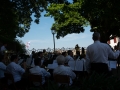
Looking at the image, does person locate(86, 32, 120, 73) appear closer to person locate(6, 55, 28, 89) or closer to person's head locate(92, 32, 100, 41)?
person's head locate(92, 32, 100, 41)

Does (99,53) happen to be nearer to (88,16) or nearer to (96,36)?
(96,36)

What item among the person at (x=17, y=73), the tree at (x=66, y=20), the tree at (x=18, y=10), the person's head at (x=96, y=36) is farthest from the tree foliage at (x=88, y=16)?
the person's head at (x=96, y=36)

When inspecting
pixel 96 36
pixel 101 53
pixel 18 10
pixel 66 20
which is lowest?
pixel 101 53

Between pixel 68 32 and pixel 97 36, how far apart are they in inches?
1007

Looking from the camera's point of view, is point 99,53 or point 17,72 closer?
point 99,53

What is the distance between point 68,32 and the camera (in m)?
31.3

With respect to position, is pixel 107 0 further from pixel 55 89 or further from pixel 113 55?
pixel 55 89

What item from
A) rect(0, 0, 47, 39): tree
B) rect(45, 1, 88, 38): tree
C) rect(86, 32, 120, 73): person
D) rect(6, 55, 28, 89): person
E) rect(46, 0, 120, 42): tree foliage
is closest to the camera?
rect(86, 32, 120, 73): person

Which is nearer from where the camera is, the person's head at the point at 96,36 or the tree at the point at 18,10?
the person's head at the point at 96,36

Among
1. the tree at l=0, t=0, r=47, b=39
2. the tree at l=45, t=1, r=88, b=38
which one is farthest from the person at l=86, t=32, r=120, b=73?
the tree at l=45, t=1, r=88, b=38

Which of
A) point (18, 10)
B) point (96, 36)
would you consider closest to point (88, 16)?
point (18, 10)

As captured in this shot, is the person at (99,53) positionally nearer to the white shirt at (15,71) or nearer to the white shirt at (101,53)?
the white shirt at (101,53)

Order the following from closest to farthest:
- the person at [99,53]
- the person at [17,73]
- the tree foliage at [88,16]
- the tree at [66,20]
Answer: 1. the person at [99,53]
2. the person at [17,73]
3. the tree foliage at [88,16]
4. the tree at [66,20]

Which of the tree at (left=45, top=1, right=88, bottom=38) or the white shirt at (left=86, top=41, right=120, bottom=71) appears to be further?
the tree at (left=45, top=1, right=88, bottom=38)
